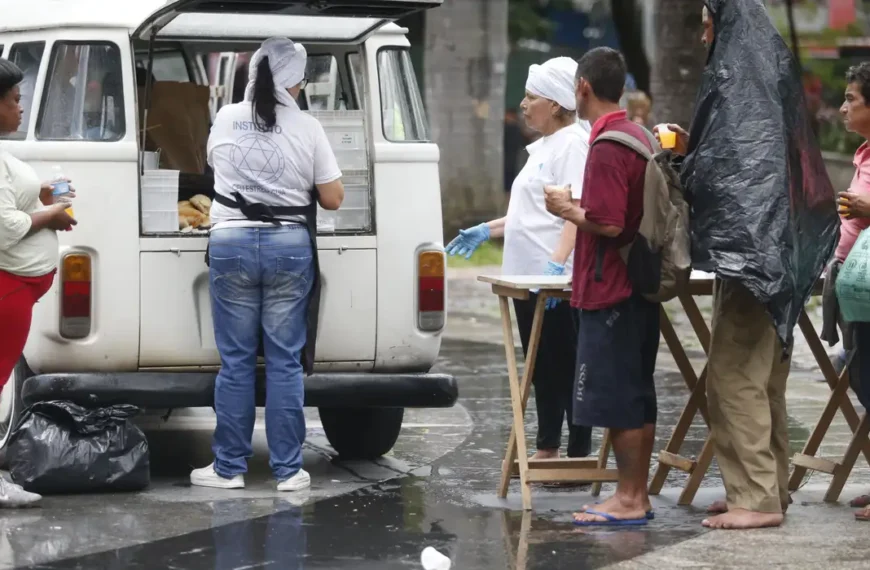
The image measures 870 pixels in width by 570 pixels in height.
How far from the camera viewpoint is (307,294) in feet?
23.7

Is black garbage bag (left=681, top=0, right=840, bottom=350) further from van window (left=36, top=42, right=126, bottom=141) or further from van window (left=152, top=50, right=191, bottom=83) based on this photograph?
van window (left=152, top=50, right=191, bottom=83)

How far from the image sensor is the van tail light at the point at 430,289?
757 cm

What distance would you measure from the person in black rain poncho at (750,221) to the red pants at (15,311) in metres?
2.63

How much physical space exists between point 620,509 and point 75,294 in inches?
97.1

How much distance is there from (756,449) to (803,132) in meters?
1.26

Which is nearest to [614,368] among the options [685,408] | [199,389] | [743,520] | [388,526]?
[743,520]

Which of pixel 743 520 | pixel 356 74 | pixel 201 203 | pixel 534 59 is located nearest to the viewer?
pixel 743 520

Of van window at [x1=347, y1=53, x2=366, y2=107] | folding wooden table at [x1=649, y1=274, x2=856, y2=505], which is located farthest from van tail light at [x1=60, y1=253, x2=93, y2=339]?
folding wooden table at [x1=649, y1=274, x2=856, y2=505]

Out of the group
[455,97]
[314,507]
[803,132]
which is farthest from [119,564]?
[455,97]

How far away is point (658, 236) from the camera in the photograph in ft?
20.9

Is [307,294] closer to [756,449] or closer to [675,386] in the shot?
[756,449]

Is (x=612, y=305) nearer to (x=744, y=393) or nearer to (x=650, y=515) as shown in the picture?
(x=744, y=393)

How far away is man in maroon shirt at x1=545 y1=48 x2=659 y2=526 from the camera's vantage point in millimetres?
6359

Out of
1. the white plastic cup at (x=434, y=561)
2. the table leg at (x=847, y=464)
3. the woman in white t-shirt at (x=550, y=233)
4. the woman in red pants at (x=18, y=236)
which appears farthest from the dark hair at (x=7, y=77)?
the table leg at (x=847, y=464)
